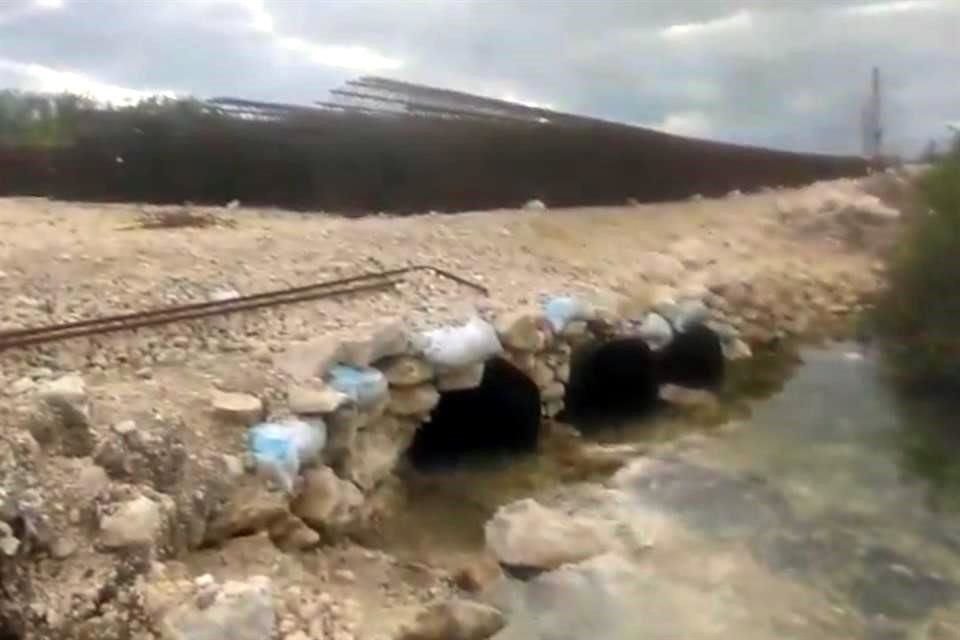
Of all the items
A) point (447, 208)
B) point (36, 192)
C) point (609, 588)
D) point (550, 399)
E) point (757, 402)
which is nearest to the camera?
point (609, 588)

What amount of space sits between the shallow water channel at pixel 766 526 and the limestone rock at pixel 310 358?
67 cm

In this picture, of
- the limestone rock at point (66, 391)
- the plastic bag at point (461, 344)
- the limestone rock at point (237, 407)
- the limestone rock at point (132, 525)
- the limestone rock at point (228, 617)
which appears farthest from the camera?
the plastic bag at point (461, 344)

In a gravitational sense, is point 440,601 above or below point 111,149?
below

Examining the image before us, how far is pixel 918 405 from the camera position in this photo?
7457mm

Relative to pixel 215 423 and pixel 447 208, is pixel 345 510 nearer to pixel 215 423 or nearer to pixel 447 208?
pixel 215 423

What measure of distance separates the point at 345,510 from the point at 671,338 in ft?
11.4

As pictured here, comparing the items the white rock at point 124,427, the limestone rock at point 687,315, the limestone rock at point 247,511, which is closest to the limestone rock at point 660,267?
the limestone rock at point 687,315

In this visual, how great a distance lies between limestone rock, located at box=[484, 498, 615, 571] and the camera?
4852 mm

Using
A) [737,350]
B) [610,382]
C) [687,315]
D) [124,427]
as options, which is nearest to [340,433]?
[124,427]

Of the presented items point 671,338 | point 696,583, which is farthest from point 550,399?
point 696,583

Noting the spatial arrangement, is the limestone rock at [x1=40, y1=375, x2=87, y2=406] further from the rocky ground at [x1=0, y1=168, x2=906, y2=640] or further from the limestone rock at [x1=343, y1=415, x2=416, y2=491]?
the limestone rock at [x1=343, y1=415, x2=416, y2=491]

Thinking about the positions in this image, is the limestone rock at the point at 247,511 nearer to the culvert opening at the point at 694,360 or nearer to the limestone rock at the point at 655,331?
the limestone rock at the point at 655,331

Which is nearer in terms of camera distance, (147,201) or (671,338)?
(671,338)

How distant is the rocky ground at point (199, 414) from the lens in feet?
10.9
